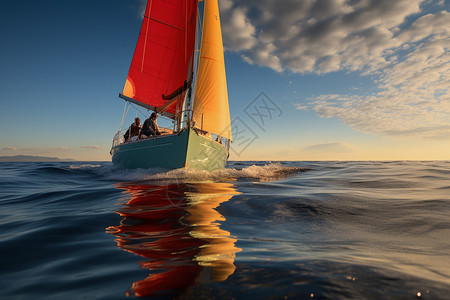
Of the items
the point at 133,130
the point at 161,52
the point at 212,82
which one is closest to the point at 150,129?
the point at 133,130

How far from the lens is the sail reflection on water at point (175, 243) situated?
1195 millimetres

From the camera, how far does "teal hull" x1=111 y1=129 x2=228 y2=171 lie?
784 centimetres

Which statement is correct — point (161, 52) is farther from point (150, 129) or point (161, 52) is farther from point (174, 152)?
point (174, 152)

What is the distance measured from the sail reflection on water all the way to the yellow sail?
6.52 m

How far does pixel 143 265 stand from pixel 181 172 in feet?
21.6

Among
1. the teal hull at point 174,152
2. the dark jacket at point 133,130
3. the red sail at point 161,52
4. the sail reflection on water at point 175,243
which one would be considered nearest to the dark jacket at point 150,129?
the teal hull at point 174,152

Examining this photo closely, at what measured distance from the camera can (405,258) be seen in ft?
5.09

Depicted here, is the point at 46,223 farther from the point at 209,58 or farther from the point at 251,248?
the point at 209,58

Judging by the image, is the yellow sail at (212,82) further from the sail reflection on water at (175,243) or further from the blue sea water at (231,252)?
the blue sea water at (231,252)

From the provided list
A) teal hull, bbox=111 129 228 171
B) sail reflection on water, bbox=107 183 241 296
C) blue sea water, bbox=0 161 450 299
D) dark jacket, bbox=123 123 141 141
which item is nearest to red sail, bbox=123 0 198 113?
dark jacket, bbox=123 123 141 141

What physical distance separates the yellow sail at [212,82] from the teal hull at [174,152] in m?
1.29

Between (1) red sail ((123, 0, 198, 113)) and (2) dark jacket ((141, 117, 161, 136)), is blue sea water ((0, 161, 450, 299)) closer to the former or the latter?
(2) dark jacket ((141, 117, 161, 136))

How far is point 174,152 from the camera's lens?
7973 mm

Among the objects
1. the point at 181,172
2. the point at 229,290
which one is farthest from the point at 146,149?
the point at 229,290
